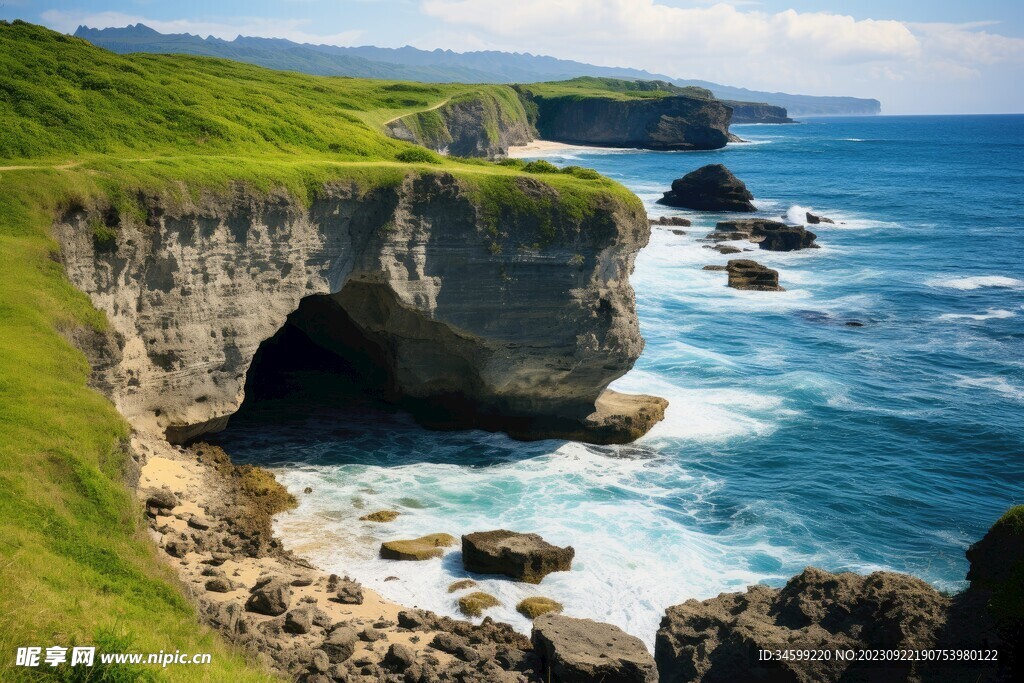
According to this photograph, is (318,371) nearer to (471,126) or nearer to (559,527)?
(559,527)

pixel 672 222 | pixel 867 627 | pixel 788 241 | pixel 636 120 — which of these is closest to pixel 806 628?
pixel 867 627

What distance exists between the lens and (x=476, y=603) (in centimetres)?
1783

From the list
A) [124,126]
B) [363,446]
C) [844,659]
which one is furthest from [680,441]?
[124,126]

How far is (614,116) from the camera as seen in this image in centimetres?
14188

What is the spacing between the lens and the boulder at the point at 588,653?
45.6 ft

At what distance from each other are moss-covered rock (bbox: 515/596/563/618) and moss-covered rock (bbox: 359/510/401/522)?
4527mm

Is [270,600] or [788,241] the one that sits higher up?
[788,241]

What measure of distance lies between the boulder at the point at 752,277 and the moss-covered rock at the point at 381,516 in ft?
109

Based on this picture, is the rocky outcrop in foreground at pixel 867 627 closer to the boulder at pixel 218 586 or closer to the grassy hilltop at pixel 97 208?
the grassy hilltop at pixel 97 208

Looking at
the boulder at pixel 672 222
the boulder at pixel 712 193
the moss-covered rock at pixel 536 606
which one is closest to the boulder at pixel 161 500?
the moss-covered rock at pixel 536 606

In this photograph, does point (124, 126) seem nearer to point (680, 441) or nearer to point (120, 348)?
point (120, 348)

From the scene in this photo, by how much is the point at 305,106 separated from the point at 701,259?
98.9 ft

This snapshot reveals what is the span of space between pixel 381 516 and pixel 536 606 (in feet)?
16.8

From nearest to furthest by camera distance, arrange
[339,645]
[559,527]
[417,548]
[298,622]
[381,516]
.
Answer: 1. [339,645]
2. [298,622]
3. [417,548]
4. [381,516]
5. [559,527]
